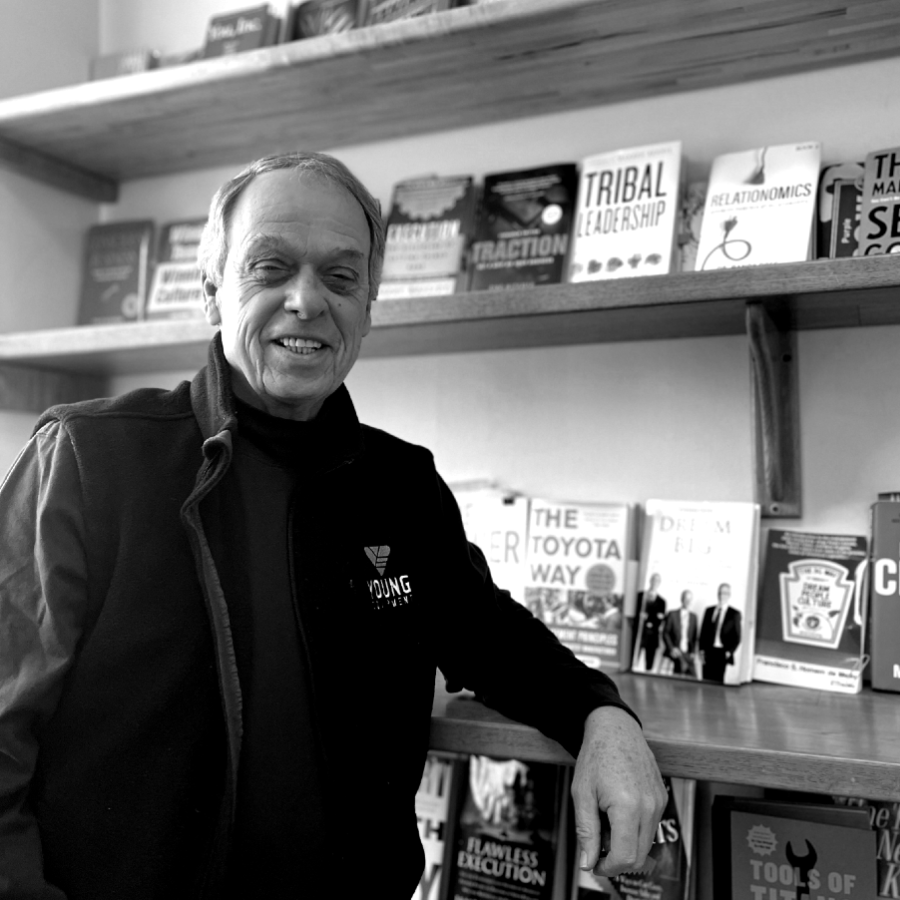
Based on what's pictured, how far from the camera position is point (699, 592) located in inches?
57.2

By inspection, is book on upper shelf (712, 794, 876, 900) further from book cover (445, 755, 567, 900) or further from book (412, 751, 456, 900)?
book (412, 751, 456, 900)

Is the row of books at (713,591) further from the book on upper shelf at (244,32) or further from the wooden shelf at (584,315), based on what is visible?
the book on upper shelf at (244,32)

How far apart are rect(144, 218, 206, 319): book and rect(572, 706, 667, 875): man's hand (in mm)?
1272

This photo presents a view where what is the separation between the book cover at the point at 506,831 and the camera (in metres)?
1.43

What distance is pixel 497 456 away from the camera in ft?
5.61

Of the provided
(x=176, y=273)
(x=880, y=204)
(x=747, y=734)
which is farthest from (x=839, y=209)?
(x=176, y=273)

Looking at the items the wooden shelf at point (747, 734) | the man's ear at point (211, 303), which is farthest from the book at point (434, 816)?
the man's ear at point (211, 303)

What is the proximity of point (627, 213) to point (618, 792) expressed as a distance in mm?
947

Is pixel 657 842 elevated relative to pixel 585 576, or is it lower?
lower

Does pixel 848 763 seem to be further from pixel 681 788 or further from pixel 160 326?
pixel 160 326

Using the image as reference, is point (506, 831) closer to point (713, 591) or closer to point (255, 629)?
point (713, 591)

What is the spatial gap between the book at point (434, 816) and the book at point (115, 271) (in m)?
1.15

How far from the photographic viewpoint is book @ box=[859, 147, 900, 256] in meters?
1.34

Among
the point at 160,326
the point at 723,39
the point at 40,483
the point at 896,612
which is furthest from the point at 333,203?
the point at 896,612
